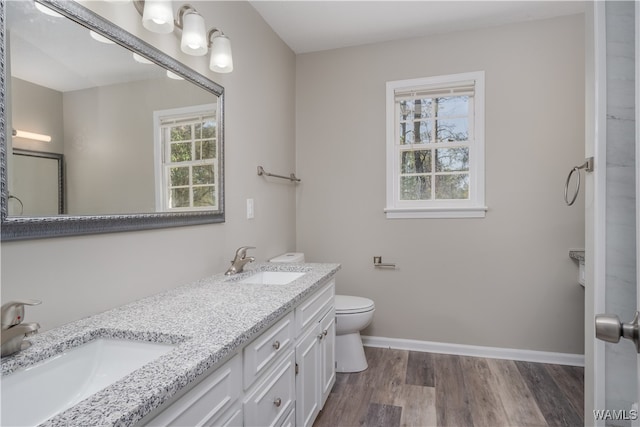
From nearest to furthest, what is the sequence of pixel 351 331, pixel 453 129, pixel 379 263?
pixel 351 331, pixel 453 129, pixel 379 263

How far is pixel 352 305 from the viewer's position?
8.09ft

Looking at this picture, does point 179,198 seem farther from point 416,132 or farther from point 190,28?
point 416,132

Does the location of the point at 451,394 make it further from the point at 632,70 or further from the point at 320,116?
the point at 320,116

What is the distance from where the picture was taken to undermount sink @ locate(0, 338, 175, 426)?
79 centimetres

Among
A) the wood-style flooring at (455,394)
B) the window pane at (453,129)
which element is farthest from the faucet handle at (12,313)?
the window pane at (453,129)

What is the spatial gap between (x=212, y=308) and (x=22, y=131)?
2.58 feet

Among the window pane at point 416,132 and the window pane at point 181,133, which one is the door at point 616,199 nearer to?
the window pane at point 181,133

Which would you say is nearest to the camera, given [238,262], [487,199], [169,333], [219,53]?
Result: [169,333]

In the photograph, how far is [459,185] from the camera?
2779 millimetres

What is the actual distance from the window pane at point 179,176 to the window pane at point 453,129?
2.05 meters

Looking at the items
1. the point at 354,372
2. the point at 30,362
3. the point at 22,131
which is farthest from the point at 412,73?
the point at 30,362

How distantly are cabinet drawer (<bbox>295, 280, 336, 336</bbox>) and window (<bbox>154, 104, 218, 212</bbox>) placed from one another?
0.74m

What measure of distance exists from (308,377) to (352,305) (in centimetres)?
85

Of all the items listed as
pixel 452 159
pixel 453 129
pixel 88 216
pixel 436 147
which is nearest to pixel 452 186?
pixel 452 159
